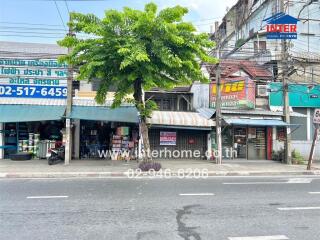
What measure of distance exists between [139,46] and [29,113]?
8455mm

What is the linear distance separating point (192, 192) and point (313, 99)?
50.0 feet

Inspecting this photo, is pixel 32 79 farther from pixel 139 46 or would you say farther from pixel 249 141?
pixel 249 141

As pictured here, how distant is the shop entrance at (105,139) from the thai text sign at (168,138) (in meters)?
1.63

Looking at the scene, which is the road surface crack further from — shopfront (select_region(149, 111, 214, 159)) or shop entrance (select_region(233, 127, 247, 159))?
shop entrance (select_region(233, 127, 247, 159))

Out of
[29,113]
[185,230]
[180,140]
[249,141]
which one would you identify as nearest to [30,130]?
[29,113]

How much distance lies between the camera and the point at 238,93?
68.4ft

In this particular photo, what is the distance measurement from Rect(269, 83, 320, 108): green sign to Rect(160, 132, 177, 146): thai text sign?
6796mm

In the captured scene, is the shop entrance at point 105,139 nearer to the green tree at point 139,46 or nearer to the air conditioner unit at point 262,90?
the green tree at point 139,46

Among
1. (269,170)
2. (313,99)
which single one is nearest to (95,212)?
(269,170)

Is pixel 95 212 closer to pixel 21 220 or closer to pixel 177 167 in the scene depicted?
pixel 21 220

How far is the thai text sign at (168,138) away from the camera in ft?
67.8

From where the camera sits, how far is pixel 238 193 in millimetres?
9969
